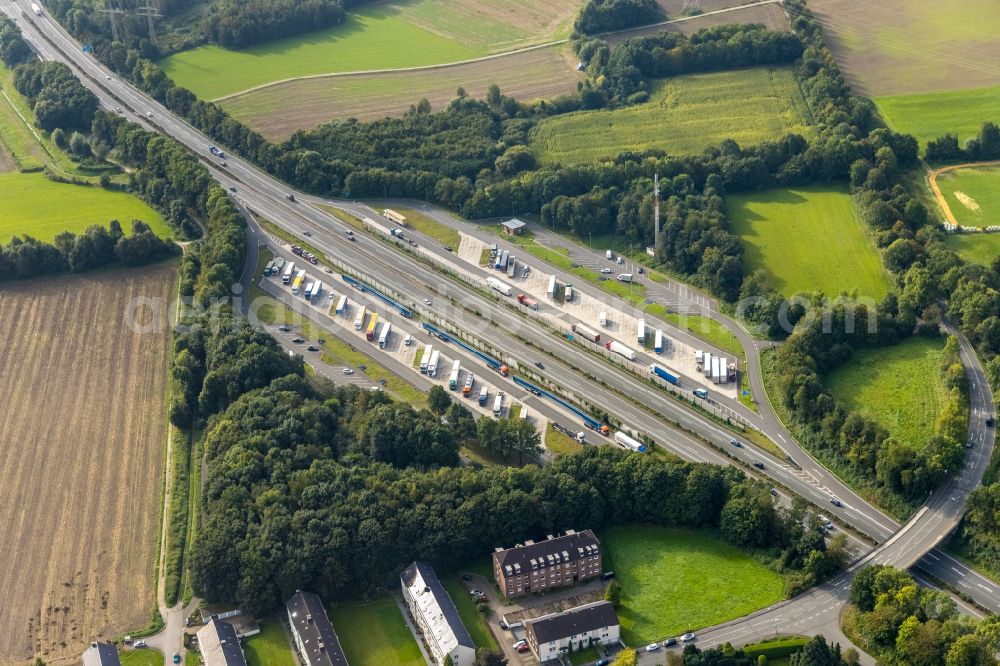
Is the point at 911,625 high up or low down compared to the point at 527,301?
down

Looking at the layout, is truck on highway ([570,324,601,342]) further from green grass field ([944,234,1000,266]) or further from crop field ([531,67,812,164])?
green grass field ([944,234,1000,266])

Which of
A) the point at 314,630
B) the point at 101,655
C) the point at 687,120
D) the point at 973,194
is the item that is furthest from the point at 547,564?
the point at 687,120

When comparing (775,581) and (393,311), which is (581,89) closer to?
(393,311)

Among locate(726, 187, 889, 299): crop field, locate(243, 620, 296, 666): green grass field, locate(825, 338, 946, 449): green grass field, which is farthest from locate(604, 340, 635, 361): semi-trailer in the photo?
locate(243, 620, 296, 666): green grass field

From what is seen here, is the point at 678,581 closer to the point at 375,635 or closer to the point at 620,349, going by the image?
the point at 375,635

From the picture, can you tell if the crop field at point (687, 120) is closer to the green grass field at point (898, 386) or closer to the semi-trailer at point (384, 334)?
the semi-trailer at point (384, 334)
